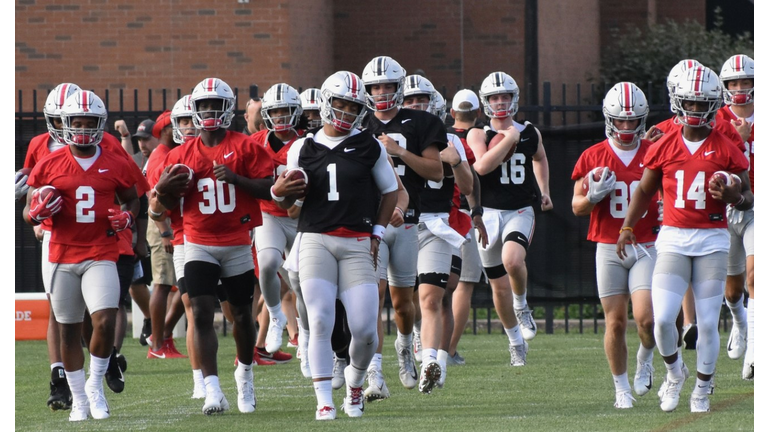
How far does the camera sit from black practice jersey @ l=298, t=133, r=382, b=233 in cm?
807

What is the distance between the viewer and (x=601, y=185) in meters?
8.46

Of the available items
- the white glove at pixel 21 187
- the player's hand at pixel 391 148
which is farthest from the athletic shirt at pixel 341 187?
the white glove at pixel 21 187

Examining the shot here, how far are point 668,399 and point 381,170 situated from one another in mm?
2275

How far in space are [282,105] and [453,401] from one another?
8.93 ft

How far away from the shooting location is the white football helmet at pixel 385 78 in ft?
29.1

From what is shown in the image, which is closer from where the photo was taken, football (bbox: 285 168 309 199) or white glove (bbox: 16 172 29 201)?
football (bbox: 285 168 309 199)

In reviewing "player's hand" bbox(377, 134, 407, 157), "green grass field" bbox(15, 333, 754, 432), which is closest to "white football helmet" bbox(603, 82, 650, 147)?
"player's hand" bbox(377, 134, 407, 157)

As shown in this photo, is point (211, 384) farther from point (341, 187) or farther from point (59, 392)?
point (341, 187)

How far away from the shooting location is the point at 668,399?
822cm

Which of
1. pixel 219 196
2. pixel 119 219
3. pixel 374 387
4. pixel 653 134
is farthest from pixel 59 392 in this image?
pixel 653 134

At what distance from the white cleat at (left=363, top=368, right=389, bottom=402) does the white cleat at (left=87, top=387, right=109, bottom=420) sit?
5.71ft

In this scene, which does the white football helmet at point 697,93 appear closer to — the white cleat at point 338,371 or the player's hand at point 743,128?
the player's hand at point 743,128

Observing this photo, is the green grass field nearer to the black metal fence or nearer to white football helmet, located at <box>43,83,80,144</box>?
white football helmet, located at <box>43,83,80,144</box>

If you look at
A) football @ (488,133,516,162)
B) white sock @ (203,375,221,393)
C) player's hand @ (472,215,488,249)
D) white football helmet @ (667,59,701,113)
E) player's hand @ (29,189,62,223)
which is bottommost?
white sock @ (203,375,221,393)
